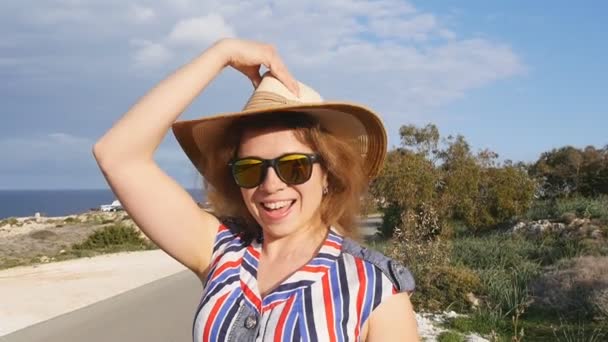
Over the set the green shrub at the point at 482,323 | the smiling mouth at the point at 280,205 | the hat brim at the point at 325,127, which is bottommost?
the green shrub at the point at 482,323

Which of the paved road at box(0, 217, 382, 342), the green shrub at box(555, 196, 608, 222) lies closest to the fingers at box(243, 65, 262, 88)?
the paved road at box(0, 217, 382, 342)

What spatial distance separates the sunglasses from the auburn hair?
7 centimetres

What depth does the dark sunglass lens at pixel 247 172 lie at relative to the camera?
6.99 feet

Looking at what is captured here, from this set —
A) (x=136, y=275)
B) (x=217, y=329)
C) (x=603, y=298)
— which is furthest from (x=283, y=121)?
(x=136, y=275)

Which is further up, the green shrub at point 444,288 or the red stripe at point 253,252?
the red stripe at point 253,252

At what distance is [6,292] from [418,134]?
451 inches

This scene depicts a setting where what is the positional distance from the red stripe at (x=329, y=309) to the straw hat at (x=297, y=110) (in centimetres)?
51

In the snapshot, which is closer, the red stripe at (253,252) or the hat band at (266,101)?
the hat band at (266,101)

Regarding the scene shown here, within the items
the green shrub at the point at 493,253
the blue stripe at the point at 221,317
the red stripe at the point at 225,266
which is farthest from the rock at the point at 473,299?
the blue stripe at the point at 221,317

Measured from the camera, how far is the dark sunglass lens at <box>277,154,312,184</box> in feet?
6.86

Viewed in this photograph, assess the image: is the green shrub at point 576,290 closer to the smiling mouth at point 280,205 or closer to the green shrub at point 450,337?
the green shrub at point 450,337

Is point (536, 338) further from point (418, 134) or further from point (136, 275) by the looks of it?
point (418, 134)

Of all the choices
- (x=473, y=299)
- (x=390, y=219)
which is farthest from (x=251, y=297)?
(x=390, y=219)

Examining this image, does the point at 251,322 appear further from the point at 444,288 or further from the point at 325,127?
the point at 444,288
